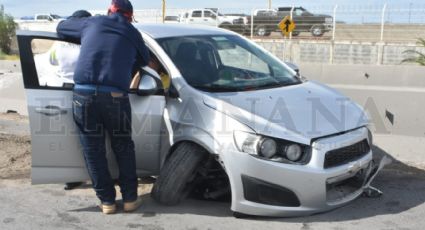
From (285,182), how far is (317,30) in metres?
16.3

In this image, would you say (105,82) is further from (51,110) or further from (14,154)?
(14,154)

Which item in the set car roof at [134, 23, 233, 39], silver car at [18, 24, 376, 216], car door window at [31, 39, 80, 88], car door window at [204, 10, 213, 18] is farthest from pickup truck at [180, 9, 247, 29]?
silver car at [18, 24, 376, 216]

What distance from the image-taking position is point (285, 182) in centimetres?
391

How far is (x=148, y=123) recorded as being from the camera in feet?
14.5

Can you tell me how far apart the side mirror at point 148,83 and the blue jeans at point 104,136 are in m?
0.17

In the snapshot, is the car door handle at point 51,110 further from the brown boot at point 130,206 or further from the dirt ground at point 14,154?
the dirt ground at point 14,154

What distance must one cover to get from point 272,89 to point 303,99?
32 centimetres

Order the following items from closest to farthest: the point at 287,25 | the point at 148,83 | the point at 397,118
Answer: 1. the point at 148,83
2. the point at 397,118
3. the point at 287,25

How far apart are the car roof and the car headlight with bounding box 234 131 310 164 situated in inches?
60.0

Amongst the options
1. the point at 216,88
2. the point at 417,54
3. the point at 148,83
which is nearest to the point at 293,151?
the point at 216,88

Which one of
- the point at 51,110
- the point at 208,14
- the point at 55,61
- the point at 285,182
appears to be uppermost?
the point at 208,14

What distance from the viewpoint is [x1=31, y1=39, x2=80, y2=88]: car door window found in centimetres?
465

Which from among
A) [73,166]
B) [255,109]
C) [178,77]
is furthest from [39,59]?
[255,109]

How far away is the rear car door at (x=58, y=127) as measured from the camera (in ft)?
14.4
